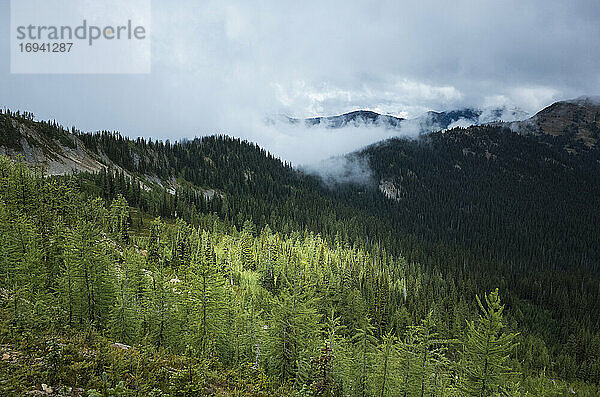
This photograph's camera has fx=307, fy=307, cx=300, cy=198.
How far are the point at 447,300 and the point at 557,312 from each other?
7222 cm

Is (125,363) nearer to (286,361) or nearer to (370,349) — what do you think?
(286,361)

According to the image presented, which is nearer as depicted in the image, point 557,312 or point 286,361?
point 286,361

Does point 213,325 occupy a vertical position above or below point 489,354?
below

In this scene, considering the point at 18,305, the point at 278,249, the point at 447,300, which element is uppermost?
the point at 18,305

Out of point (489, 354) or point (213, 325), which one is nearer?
point (489, 354)

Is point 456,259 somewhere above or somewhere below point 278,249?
below

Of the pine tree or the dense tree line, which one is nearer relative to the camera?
the pine tree

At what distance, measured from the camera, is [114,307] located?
25688 millimetres

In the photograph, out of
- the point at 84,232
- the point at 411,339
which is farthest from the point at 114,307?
the point at 411,339

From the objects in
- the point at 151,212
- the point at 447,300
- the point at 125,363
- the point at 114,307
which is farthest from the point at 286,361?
the point at 151,212

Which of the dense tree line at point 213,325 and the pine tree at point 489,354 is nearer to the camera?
the pine tree at point 489,354

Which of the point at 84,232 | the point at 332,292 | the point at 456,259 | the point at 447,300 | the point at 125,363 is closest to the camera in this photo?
the point at 125,363

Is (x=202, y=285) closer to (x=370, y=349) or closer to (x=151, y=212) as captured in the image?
(x=370, y=349)

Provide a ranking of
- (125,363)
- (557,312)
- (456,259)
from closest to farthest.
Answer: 1. (125,363)
2. (557,312)
3. (456,259)
